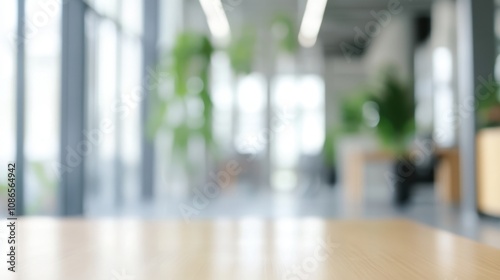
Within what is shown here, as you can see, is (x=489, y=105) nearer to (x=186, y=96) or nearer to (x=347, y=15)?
(x=186, y=96)

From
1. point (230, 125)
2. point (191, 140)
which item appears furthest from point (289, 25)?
point (191, 140)

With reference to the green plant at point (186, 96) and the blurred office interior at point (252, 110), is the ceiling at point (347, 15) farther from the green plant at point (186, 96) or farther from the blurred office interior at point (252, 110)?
the green plant at point (186, 96)

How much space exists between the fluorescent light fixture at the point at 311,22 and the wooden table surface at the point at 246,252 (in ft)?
35.2

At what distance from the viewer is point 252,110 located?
14641 mm

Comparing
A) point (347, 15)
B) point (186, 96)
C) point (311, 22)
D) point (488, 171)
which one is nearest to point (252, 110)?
point (311, 22)

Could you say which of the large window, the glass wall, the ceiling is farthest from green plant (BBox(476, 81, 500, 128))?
the ceiling

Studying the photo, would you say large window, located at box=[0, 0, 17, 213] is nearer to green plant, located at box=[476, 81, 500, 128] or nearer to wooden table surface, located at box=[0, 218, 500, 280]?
wooden table surface, located at box=[0, 218, 500, 280]

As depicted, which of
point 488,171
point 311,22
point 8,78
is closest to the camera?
point 8,78

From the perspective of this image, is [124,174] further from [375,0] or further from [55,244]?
[55,244]

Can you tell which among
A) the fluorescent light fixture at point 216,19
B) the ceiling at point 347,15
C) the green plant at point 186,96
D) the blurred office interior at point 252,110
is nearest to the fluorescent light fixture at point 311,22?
the blurred office interior at point 252,110

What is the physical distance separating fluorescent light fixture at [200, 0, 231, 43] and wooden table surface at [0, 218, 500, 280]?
10.2 m

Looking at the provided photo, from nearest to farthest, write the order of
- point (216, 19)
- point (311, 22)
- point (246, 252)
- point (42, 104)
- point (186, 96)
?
point (246, 252) → point (42, 104) → point (186, 96) → point (216, 19) → point (311, 22)

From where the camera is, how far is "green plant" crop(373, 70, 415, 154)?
375 inches

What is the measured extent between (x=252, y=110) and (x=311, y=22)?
2.54 metres
